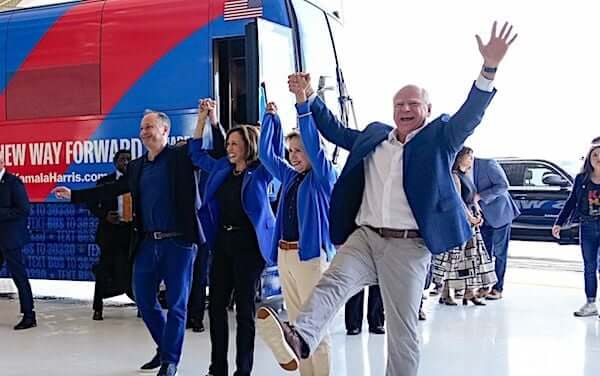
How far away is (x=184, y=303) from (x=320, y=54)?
8.98 feet

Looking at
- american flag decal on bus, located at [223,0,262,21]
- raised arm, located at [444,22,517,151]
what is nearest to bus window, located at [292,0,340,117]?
american flag decal on bus, located at [223,0,262,21]

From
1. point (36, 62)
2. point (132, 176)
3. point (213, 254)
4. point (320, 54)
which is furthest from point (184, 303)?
point (36, 62)

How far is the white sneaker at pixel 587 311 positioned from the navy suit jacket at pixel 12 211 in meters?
4.08

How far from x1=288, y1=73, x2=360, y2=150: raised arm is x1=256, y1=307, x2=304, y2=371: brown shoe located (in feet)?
3.03

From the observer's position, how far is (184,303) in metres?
3.74

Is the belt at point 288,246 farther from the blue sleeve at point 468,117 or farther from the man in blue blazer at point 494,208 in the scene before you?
the man in blue blazer at point 494,208

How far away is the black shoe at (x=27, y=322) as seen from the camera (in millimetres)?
5332

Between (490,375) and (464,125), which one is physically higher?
(464,125)

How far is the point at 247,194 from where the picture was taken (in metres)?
3.64

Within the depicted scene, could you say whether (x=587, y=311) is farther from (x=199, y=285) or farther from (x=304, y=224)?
(x=304, y=224)

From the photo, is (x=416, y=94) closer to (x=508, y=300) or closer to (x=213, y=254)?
(x=213, y=254)

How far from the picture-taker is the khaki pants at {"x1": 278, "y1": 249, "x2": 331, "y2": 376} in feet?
11.3

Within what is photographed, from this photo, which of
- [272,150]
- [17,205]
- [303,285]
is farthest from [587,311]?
[17,205]

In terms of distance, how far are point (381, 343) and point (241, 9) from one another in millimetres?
2518
